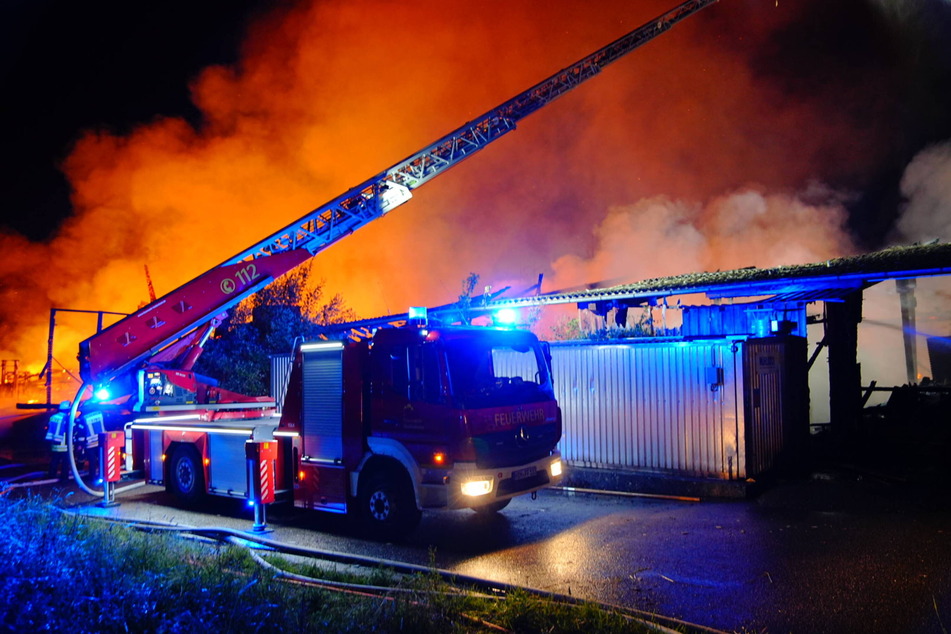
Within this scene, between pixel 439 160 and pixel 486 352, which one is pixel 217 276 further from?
pixel 486 352

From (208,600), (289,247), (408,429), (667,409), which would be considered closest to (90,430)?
(289,247)

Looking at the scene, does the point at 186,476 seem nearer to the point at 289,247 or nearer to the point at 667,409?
the point at 289,247

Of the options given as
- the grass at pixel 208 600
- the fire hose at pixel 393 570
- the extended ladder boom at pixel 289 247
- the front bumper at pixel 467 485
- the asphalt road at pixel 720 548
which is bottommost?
the asphalt road at pixel 720 548

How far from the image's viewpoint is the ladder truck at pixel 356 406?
26.3 feet

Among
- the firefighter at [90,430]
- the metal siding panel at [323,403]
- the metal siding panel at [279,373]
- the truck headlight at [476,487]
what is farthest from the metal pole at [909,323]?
the firefighter at [90,430]

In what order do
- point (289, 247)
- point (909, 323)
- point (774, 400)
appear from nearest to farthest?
→ point (774, 400) < point (289, 247) < point (909, 323)

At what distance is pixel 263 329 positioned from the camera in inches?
825

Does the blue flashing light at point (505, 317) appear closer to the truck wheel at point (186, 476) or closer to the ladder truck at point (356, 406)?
the ladder truck at point (356, 406)

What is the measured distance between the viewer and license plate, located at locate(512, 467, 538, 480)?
8164 mm

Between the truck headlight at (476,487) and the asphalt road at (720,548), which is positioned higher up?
the truck headlight at (476,487)

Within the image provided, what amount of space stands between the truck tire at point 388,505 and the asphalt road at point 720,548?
263 millimetres

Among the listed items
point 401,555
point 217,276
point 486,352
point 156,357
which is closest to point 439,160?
point 217,276

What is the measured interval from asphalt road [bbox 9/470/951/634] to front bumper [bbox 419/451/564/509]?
21.5 inches

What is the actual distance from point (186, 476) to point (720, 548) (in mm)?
8379
